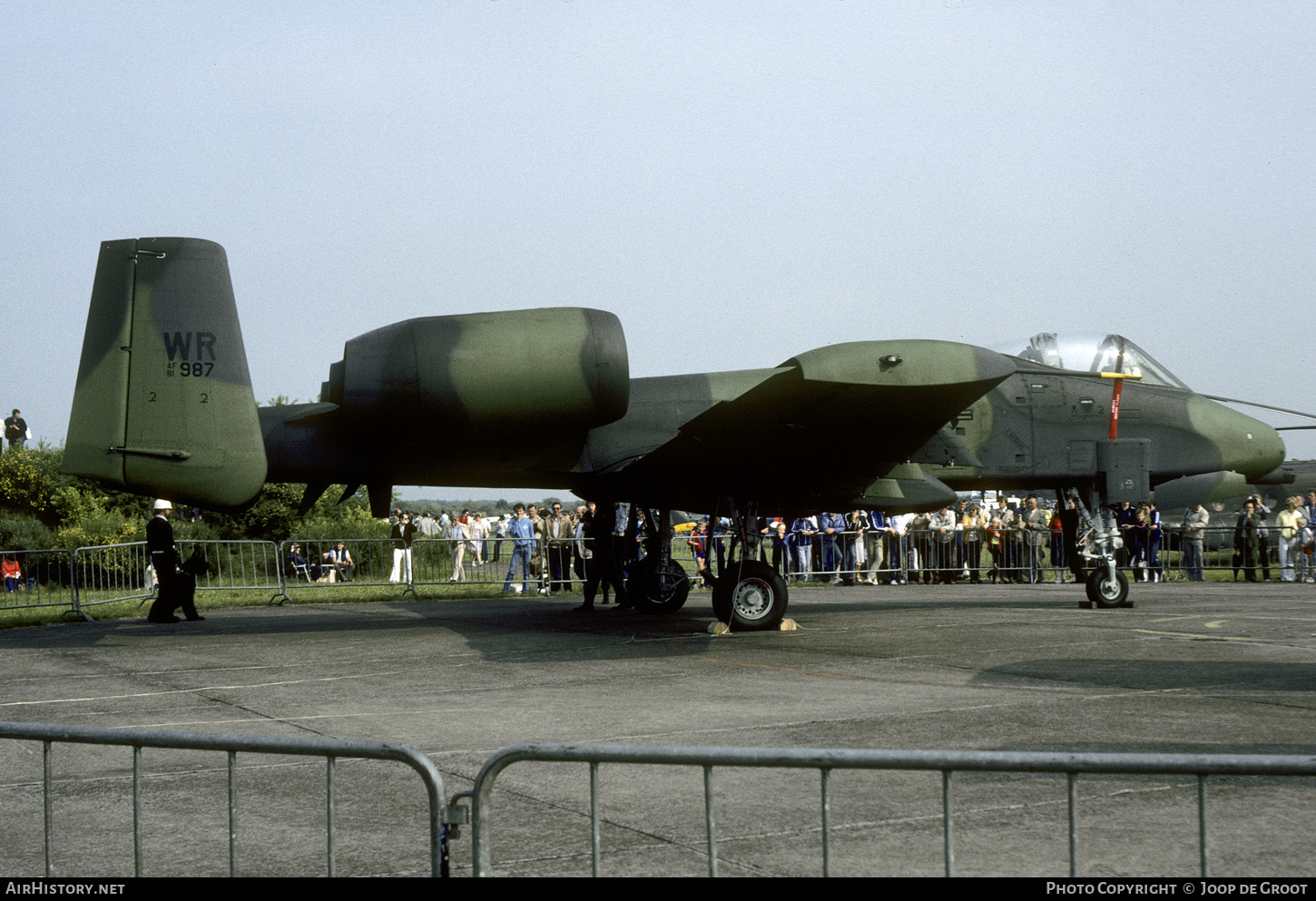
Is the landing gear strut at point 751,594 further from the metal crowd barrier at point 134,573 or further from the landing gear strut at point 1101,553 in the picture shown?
the metal crowd barrier at point 134,573

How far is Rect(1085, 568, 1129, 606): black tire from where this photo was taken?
1471 cm

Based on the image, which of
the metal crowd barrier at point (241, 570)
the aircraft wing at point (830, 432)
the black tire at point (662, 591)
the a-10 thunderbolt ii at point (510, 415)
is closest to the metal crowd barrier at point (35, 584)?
the metal crowd barrier at point (241, 570)

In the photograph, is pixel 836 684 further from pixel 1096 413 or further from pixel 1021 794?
pixel 1096 413

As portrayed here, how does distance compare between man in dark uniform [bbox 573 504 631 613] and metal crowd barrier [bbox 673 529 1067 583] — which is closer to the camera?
man in dark uniform [bbox 573 504 631 613]

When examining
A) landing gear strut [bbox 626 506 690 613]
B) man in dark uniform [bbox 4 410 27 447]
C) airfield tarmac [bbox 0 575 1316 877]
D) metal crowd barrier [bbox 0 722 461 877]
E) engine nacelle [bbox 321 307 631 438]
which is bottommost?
airfield tarmac [bbox 0 575 1316 877]

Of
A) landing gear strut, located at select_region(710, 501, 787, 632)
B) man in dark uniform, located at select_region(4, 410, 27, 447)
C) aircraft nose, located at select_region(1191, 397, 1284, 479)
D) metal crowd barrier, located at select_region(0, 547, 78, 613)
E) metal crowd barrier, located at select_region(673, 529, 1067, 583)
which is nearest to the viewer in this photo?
landing gear strut, located at select_region(710, 501, 787, 632)

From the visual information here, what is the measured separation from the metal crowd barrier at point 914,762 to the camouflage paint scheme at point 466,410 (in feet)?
23.4

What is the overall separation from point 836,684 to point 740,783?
10.6ft

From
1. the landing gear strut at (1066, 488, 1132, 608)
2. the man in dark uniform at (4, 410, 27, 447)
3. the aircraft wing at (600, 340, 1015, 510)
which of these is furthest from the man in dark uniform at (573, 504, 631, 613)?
the man in dark uniform at (4, 410, 27, 447)

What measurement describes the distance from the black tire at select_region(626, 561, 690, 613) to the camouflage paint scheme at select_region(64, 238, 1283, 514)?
2.64m

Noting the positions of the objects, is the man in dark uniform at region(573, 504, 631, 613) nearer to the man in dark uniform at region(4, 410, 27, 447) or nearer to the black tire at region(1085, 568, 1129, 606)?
the black tire at region(1085, 568, 1129, 606)

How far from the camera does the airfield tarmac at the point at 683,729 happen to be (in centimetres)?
447

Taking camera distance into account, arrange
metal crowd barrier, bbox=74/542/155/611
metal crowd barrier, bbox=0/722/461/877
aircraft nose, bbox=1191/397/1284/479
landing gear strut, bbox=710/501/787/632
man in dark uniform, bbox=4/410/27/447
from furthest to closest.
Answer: man in dark uniform, bbox=4/410/27/447
metal crowd barrier, bbox=74/542/155/611
aircraft nose, bbox=1191/397/1284/479
landing gear strut, bbox=710/501/787/632
metal crowd barrier, bbox=0/722/461/877

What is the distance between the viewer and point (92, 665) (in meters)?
10.9
